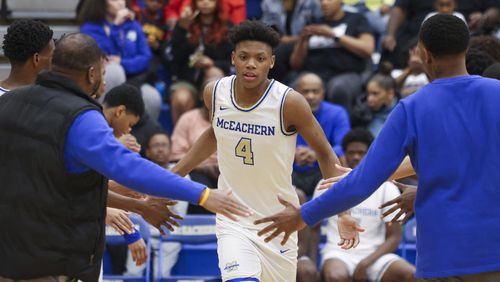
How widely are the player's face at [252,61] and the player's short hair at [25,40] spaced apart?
5.16 feet

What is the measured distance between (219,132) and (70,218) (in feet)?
7.03

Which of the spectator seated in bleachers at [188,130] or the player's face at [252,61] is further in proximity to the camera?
the spectator seated in bleachers at [188,130]

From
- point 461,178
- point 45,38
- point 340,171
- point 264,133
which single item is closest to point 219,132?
point 264,133

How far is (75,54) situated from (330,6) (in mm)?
6988

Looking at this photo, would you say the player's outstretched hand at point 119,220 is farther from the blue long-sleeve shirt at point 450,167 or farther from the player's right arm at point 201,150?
the blue long-sleeve shirt at point 450,167

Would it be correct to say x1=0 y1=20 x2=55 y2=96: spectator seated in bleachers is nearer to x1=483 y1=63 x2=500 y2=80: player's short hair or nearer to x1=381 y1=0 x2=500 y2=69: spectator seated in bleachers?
x1=483 y1=63 x2=500 y2=80: player's short hair

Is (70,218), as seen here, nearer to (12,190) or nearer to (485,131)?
(12,190)

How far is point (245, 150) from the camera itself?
24.2ft

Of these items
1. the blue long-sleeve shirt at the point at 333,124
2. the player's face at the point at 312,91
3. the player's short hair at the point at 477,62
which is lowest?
the blue long-sleeve shirt at the point at 333,124

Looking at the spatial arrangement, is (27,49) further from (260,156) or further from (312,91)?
(312,91)

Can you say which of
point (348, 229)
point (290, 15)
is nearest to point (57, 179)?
point (348, 229)

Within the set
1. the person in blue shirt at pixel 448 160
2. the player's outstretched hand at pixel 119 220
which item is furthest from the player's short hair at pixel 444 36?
the player's outstretched hand at pixel 119 220

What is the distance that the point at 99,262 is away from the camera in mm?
5832

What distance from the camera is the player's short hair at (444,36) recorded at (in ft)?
18.0
